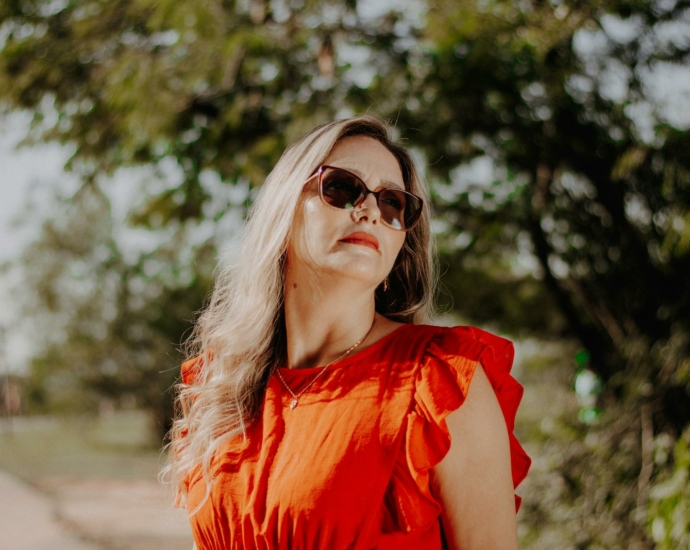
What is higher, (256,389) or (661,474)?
(256,389)

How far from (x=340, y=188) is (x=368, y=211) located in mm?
88

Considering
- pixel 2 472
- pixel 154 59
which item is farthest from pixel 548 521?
pixel 2 472

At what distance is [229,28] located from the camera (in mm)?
5051

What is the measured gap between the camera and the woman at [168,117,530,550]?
136 centimetres

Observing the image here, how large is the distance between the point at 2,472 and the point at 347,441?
44.9 ft

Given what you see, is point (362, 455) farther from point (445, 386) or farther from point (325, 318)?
point (325, 318)

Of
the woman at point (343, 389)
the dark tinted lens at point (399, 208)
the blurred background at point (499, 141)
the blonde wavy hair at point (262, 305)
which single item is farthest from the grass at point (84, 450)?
the dark tinted lens at point (399, 208)

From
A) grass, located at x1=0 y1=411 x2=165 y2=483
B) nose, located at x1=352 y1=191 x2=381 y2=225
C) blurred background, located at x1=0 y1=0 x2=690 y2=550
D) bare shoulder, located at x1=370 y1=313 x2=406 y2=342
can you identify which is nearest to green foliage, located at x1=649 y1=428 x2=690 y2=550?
blurred background, located at x1=0 y1=0 x2=690 y2=550

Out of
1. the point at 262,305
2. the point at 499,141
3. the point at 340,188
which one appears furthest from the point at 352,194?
the point at 499,141

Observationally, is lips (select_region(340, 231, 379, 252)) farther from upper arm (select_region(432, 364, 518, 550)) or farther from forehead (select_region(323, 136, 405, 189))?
upper arm (select_region(432, 364, 518, 550))

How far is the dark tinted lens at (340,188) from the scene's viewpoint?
1.64 meters

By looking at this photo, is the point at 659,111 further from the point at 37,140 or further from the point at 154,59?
the point at 37,140

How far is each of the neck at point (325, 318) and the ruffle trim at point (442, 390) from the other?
0.23 meters

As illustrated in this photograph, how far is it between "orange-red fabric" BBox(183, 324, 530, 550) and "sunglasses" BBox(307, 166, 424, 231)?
29 cm
